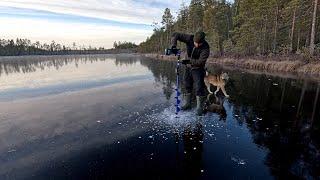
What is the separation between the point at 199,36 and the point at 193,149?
445 cm

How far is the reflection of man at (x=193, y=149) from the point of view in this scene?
19.5 feet

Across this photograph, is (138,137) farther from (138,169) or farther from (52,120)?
(52,120)

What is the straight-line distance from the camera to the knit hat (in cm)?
996

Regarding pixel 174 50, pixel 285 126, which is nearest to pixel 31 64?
pixel 174 50

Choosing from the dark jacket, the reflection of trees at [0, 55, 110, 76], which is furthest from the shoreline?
the reflection of trees at [0, 55, 110, 76]

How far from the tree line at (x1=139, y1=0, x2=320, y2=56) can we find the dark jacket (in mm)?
24312

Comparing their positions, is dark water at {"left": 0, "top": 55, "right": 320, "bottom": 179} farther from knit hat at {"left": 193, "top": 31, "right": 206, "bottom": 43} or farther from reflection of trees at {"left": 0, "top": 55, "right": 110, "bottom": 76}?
reflection of trees at {"left": 0, "top": 55, "right": 110, "bottom": 76}

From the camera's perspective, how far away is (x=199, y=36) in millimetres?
9984

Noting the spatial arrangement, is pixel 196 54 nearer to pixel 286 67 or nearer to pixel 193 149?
pixel 193 149

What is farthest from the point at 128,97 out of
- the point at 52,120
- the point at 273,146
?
the point at 273,146

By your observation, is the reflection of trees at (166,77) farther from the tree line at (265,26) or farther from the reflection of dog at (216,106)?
the tree line at (265,26)

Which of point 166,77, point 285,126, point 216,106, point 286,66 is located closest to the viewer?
point 285,126

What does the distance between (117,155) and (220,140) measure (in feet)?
9.38

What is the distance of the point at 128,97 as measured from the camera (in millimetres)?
14688
